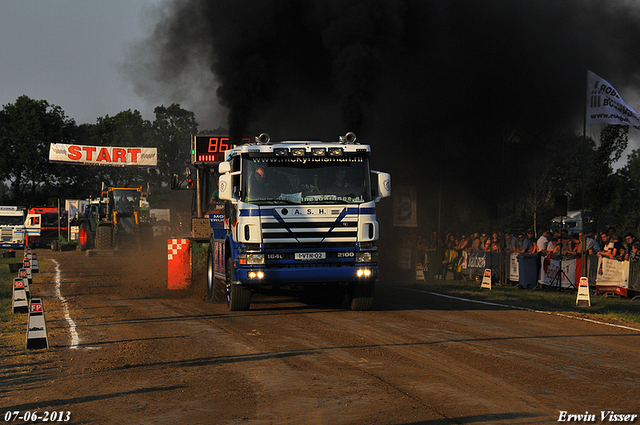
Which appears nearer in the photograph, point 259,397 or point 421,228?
point 259,397

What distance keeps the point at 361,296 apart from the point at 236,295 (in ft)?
7.64

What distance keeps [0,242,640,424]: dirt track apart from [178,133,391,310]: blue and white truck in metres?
0.85

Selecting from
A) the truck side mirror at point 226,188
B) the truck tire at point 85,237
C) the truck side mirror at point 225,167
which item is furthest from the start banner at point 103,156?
the truck side mirror at point 226,188

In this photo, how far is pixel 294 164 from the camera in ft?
40.4

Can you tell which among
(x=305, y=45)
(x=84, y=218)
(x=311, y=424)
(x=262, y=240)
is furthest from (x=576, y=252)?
(x=84, y=218)

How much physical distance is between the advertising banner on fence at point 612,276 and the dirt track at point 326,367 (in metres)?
4.49

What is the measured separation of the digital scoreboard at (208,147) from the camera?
17594mm

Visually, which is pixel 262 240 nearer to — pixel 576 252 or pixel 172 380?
pixel 172 380

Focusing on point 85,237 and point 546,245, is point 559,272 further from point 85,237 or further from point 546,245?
point 85,237

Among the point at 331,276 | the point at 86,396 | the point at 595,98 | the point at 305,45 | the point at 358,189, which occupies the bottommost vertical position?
the point at 86,396

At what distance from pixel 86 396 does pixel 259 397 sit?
5.52ft

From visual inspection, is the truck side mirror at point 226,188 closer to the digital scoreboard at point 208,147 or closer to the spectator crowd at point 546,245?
the digital scoreboard at point 208,147

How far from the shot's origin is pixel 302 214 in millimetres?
12000

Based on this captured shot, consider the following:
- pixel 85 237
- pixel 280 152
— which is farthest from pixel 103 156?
pixel 280 152
